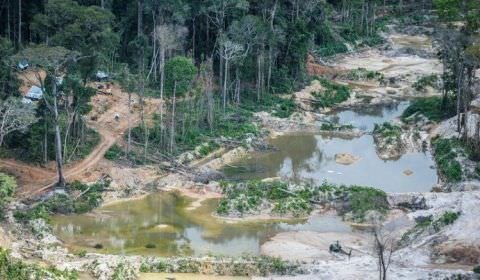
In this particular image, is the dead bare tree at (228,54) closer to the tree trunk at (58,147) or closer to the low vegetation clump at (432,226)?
the tree trunk at (58,147)

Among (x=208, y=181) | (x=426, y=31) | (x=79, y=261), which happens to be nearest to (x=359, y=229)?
(x=208, y=181)

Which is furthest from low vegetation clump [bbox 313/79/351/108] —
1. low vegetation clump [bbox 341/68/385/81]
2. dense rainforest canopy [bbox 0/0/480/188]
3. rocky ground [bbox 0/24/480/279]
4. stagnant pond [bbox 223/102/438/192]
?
rocky ground [bbox 0/24/480/279]

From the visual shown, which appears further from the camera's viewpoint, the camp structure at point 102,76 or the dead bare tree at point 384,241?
the camp structure at point 102,76

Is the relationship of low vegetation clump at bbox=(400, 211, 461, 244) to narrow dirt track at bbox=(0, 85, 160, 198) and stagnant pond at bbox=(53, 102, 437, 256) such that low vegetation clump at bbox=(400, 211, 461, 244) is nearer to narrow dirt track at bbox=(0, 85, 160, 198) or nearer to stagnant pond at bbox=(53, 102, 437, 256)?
stagnant pond at bbox=(53, 102, 437, 256)

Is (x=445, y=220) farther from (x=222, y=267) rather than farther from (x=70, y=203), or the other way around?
(x=70, y=203)

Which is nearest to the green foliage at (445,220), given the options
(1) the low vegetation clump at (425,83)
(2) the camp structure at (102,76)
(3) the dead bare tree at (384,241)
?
(3) the dead bare tree at (384,241)
